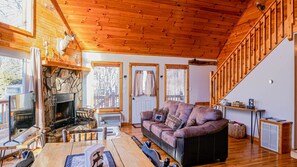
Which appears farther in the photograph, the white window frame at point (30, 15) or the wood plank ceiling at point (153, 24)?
the wood plank ceiling at point (153, 24)

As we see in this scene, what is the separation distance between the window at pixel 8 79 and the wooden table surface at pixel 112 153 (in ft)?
A: 6.83

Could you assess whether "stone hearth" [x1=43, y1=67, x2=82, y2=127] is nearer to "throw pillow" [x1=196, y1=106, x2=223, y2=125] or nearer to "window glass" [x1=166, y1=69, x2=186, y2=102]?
"window glass" [x1=166, y1=69, x2=186, y2=102]

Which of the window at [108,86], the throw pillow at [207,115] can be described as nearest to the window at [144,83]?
the window at [108,86]

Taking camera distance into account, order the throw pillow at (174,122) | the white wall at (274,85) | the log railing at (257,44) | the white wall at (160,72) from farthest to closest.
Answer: the white wall at (160,72)
the log railing at (257,44)
the white wall at (274,85)
the throw pillow at (174,122)

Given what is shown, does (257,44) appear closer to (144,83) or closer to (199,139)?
(199,139)

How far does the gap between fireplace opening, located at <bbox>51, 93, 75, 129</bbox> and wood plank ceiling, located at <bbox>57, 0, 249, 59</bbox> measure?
1843 mm

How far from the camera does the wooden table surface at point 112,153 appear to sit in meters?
1.69

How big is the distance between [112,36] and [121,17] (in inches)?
31.5

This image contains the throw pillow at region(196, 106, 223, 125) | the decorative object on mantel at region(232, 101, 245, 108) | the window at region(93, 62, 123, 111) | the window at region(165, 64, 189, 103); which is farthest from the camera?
the window at region(165, 64, 189, 103)

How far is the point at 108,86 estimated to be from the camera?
263 inches

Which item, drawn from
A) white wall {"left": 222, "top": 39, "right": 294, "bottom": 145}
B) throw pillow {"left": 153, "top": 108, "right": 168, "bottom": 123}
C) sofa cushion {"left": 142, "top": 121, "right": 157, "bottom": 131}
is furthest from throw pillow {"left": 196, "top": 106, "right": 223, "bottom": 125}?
white wall {"left": 222, "top": 39, "right": 294, "bottom": 145}

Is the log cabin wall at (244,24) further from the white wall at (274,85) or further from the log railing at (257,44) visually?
the white wall at (274,85)

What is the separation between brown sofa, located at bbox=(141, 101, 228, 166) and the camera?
339 cm

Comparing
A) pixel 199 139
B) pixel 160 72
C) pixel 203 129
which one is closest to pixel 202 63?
pixel 160 72
